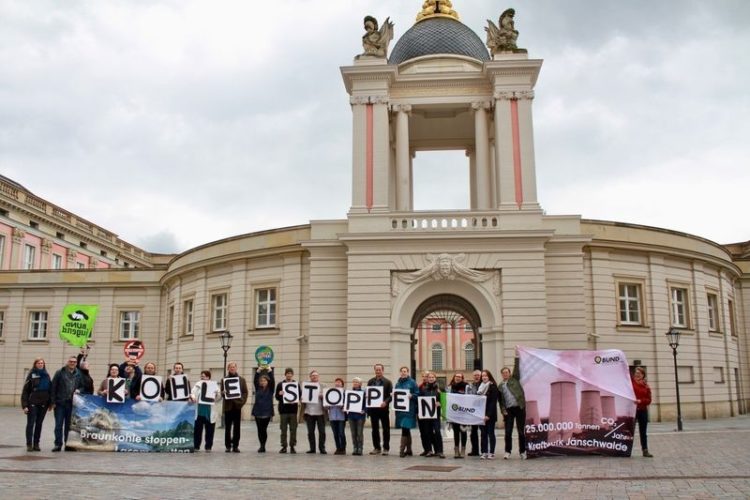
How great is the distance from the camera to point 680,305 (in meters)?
30.7

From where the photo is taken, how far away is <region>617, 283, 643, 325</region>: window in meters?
29.1

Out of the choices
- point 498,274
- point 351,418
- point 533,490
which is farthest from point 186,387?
point 498,274

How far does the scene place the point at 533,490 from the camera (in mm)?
10859

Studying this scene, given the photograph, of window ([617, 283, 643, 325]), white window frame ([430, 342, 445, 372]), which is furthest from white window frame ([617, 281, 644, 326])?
white window frame ([430, 342, 445, 372])

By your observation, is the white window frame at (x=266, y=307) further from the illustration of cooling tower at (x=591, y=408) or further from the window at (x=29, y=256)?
the window at (x=29, y=256)

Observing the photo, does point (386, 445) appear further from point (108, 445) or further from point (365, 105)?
point (365, 105)

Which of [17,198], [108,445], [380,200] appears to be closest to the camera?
[108,445]

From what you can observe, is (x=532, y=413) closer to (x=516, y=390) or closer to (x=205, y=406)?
(x=516, y=390)

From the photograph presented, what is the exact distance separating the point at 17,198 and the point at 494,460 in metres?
49.8

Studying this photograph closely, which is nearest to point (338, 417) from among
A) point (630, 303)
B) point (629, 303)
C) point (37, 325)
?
point (629, 303)

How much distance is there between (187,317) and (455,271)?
46.9 ft

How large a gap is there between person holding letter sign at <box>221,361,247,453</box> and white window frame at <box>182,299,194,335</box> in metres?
16.8

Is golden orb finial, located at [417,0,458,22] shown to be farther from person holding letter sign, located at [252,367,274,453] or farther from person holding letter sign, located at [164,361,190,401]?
person holding letter sign, located at [164,361,190,401]

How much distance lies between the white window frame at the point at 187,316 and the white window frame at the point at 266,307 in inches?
180
